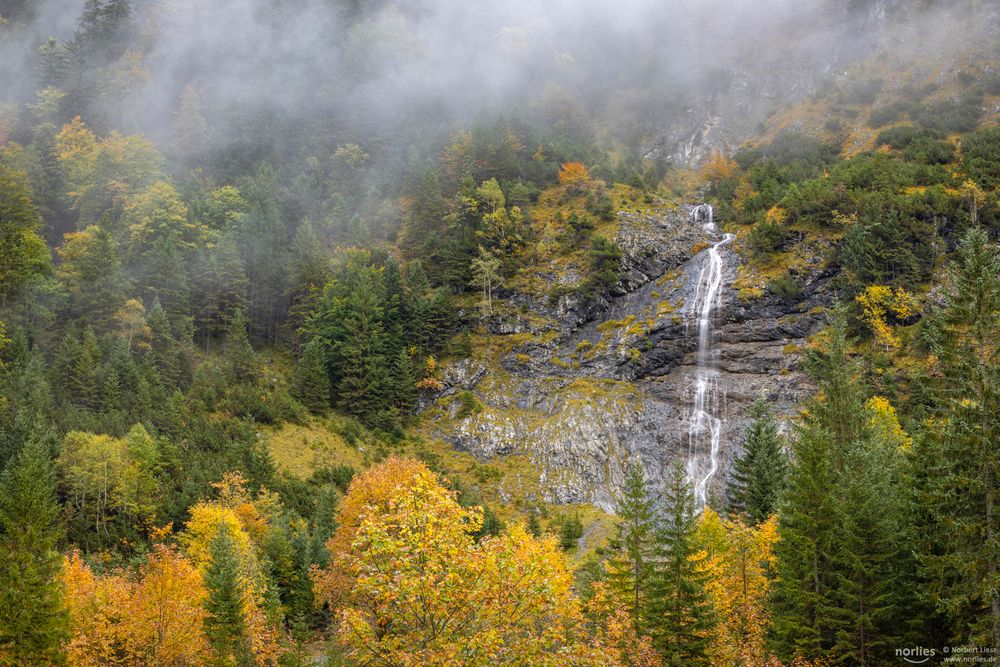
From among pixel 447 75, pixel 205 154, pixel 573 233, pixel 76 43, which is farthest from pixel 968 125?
pixel 76 43

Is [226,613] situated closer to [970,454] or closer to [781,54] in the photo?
[970,454]

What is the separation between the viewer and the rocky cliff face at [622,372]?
6662 centimetres

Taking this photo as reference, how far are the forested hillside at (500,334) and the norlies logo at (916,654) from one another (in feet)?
0.58

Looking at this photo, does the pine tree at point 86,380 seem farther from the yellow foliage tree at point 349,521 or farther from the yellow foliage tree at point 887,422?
the yellow foliage tree at point 887,422

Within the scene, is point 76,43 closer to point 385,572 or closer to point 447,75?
point 447,75

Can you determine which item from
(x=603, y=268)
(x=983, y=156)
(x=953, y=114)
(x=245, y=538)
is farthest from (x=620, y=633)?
(x=953, y=114)

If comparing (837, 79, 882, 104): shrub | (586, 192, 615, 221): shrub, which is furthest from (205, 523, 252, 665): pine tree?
(837, 79, 882, 104): shrub

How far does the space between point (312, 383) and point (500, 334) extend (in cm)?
2491

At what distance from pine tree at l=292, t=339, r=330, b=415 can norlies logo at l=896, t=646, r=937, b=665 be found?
2252 inches

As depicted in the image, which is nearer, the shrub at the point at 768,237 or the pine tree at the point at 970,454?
the pine tree at the point at 970,454

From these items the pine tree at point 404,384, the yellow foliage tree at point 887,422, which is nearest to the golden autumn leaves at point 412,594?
the yellow foliage tree at point 887,422

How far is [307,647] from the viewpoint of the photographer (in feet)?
133

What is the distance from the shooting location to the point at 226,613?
3131cm

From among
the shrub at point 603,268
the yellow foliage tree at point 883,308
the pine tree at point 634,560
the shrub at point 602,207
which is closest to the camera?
the pine tree at point 634,560
